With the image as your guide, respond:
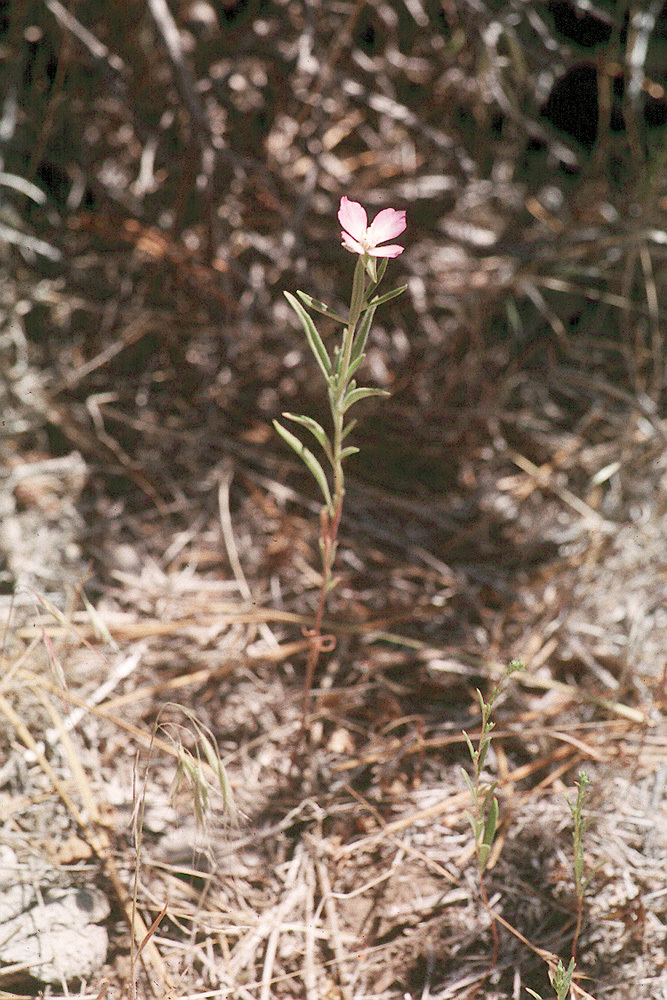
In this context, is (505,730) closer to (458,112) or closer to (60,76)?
(458,112)

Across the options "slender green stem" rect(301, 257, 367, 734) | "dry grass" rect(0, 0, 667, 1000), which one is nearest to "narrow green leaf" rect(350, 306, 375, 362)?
"slender green stem" rect(301, 257, 367, 734)

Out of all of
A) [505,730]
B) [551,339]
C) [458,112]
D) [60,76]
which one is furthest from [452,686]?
[60,76]

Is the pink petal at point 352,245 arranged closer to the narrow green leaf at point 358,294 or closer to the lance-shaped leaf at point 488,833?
the narrow green leaf at point 358,294

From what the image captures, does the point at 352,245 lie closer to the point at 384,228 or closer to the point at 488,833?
the point at 384,228

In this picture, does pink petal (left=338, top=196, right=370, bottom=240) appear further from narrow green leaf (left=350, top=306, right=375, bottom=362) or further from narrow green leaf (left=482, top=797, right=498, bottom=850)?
narrow green leaf (left=482, top=797, right=498, bottom=850)

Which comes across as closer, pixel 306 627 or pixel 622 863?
pixel 622 863

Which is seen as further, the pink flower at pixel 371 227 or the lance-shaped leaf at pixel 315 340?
the lance-shaped leaf at pixel 315 340

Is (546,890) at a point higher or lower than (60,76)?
lower

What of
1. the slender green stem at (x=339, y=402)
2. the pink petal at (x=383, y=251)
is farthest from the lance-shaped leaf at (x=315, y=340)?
the pink petal at (x=383, y=251)
